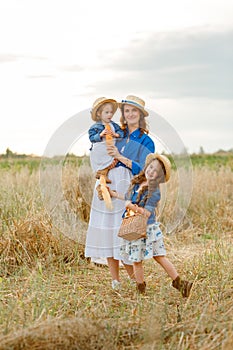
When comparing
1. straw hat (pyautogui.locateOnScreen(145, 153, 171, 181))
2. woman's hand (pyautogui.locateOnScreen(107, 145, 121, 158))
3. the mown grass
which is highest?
woman's hand (pyautogui.locateOnScreen(107, 145, 121, 158))

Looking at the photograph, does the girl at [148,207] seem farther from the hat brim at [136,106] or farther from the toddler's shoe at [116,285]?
the hat brim at [136,106]

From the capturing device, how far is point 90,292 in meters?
5.26

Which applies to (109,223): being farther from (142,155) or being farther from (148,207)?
(142,155)

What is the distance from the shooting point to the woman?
5.03 metres

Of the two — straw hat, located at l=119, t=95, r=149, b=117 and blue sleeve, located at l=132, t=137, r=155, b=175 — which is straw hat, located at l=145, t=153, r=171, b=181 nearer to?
blue sleeve, located at l=132, t=137, r=155, b=175

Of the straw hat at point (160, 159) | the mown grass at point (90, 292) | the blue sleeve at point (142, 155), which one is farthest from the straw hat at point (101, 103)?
the mown grass at point (90, 292)

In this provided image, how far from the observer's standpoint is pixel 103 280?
19.4 feet

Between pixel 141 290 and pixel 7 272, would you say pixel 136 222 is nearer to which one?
pixel 141 290

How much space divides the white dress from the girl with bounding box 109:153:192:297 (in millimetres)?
82

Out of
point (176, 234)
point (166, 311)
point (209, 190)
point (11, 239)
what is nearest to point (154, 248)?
point (166, 311)

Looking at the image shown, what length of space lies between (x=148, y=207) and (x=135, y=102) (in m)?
0.81

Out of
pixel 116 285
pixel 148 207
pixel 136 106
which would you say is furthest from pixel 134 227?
pixel 136 106

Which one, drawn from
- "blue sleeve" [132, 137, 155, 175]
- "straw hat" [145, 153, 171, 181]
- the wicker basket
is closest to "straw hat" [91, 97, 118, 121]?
"blue sleeve" [132, 137, 155, 175]

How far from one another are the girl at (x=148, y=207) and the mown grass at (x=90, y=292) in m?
0.17
